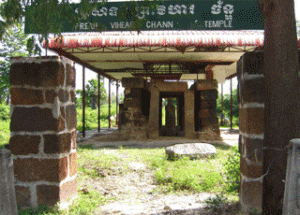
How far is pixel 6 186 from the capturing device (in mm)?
1788

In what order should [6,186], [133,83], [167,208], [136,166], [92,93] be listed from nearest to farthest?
[6,186]
[167,208]
[136,166]
[133,83]
[92,93]

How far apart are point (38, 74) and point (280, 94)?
8.69ft

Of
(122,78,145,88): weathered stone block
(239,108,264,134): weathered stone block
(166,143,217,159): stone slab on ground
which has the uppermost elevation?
(122,78,145,88): weathered stone block

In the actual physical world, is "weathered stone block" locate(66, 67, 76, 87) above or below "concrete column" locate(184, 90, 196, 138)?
above

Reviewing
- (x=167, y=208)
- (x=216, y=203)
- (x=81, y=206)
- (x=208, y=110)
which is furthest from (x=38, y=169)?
(x=208, y=110)

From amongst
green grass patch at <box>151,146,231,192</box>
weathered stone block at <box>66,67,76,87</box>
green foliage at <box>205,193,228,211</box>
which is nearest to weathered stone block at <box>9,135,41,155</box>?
weathered stone block at <box>66,67,76,87</box>

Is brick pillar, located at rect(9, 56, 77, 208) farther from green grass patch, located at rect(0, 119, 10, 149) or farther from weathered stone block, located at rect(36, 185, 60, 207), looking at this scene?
green grass patch, located at rect(0, 119, 10, 149)

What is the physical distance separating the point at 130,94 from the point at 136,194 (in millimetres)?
6007

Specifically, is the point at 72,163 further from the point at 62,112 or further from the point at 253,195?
the point at 253,195

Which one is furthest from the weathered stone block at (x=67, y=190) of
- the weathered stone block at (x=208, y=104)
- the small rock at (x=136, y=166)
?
the weathered stone block at (x=208, y=104)

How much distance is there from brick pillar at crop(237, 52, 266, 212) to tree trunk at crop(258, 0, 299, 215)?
1.88 feet

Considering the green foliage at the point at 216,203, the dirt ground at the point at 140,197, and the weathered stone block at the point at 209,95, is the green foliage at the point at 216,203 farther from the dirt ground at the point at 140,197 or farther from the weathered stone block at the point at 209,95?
the weathered stone block at the point at 209,95

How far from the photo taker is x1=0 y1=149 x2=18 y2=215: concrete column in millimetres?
1761

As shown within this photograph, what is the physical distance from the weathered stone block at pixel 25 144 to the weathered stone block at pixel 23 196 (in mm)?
432
